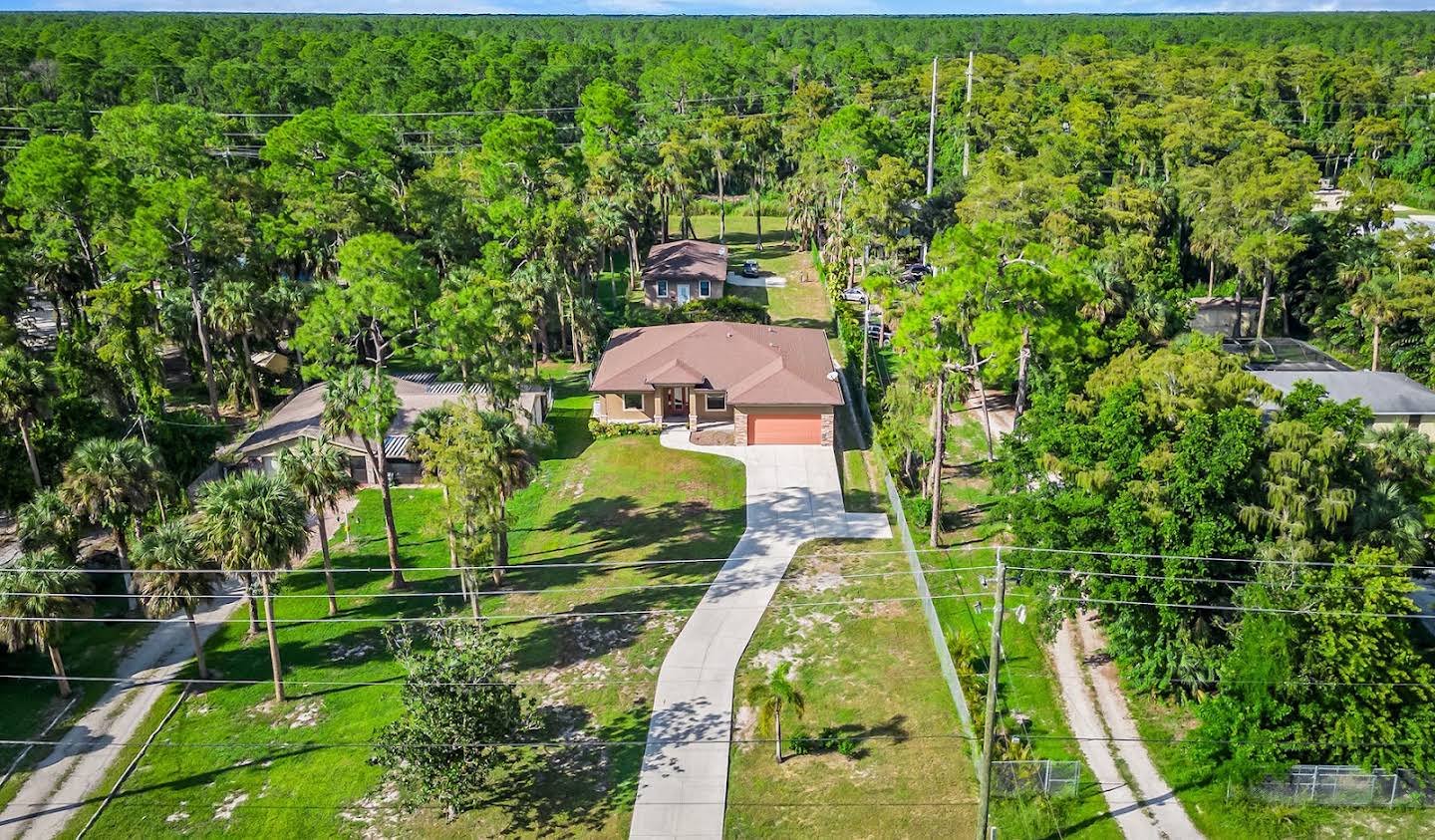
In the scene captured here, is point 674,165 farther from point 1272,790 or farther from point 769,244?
point 1272,790

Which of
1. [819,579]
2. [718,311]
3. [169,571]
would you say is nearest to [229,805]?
[169,571]

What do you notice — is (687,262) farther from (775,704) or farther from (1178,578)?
(1178,578)

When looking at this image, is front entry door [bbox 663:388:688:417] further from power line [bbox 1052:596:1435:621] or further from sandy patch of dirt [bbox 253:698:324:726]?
power line [bbox 1052:596:1435:621]

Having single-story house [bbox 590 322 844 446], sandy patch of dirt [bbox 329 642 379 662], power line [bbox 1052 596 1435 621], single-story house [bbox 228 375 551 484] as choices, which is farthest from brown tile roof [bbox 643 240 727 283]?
power line [bbox 1052 596 1435 621]

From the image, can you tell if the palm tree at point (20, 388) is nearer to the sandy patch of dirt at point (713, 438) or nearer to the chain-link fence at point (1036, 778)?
the sandy patch of dirt at point (713, 438)

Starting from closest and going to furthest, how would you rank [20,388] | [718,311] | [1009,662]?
Answer: 1. [1009,662]
2. [20,388]
3. [718,311]

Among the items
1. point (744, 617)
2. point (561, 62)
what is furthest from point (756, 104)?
point (744, 617)
